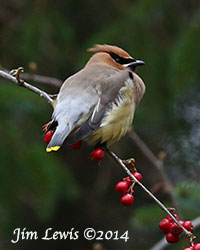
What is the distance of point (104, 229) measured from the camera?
246 inches

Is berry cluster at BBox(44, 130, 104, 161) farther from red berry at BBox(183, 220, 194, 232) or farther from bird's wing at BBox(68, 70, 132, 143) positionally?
red berry at BBox(183, 220, 194, 232)

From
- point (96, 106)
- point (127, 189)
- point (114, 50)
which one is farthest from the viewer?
point (114, 50)

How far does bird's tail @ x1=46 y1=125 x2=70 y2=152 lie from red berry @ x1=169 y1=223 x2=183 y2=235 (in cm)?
70

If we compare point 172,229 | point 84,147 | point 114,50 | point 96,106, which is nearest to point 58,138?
point 96,106

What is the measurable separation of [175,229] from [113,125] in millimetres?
898

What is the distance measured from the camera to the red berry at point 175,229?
2.60 meters

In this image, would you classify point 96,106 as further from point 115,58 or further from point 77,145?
point 115,58

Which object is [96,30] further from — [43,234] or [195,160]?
[43,234]

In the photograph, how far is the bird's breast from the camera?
3.28 meters

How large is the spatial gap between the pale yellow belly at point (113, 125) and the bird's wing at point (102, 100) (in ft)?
0.18

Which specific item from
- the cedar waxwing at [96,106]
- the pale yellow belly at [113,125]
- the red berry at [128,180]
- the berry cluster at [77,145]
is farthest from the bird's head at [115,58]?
the red berry at [128,180]

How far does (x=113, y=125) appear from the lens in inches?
130

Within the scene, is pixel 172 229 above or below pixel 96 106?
below

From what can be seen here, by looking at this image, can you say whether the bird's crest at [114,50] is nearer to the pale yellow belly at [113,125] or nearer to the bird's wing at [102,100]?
the bird's wing at [102,100]
